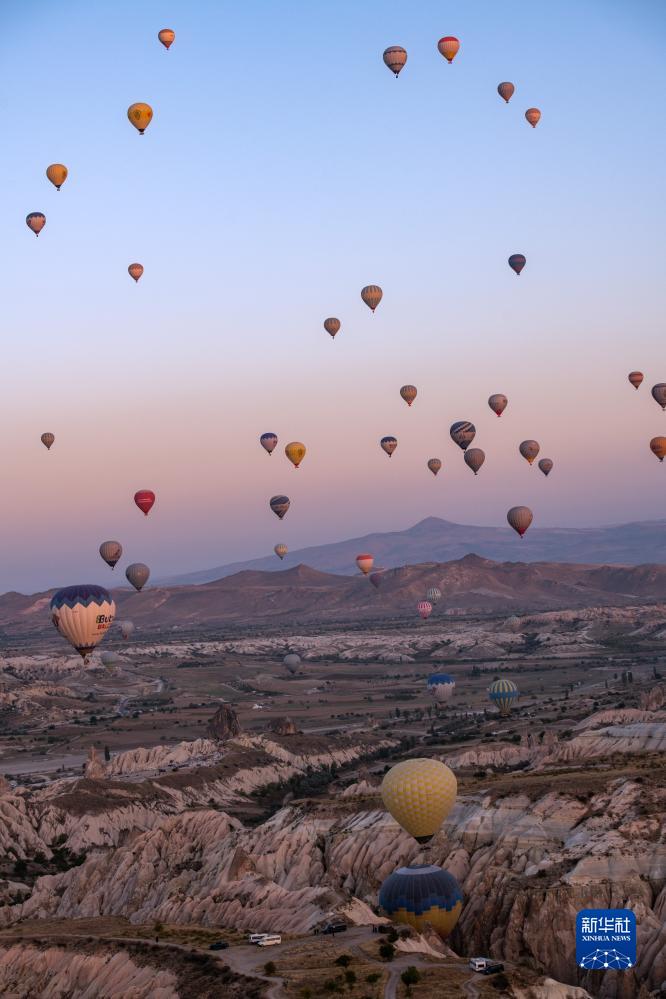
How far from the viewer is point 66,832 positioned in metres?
86.2

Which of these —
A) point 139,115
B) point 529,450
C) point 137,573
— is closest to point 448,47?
point 139,115

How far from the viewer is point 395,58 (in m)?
92.2

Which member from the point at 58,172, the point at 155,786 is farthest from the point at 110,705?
the point at 58,172

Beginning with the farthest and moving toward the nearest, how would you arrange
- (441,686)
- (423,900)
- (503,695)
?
(441,686) < (503,695) < (423,900)

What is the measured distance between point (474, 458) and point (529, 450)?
11595 millimetres

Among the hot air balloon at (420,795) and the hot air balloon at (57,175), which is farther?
the hot air balloon at (57,175)

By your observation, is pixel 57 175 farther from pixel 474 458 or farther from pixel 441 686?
pixel 441 686

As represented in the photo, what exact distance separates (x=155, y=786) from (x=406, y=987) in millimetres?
57113

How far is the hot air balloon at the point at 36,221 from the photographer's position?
99125 mm

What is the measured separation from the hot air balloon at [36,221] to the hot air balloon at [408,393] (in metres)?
35.1

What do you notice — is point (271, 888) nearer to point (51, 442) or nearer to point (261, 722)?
point (51, 442)

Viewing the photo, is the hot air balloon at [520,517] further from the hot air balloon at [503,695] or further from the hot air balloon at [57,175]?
the hot air balloon at [57,175]

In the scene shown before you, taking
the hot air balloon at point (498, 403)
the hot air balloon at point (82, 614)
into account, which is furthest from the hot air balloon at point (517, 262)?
the hot air balloon at point (82, 614)

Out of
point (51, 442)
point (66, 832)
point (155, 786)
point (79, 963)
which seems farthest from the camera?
point (51, 442)
